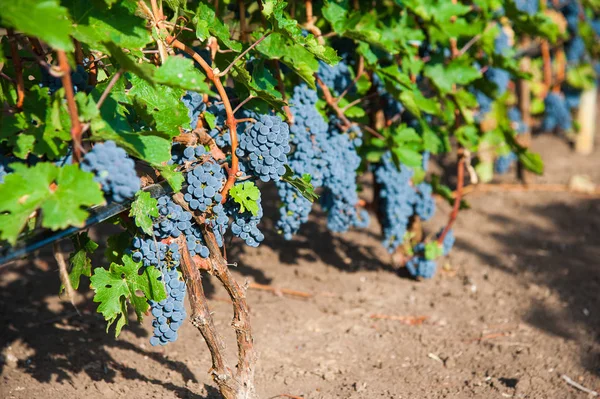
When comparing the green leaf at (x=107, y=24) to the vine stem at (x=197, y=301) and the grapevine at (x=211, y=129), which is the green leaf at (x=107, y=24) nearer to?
the grapevine at (x=211, y=129)

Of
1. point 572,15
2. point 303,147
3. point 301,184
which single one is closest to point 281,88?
point 303,147

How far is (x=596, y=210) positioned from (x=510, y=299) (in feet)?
6.02

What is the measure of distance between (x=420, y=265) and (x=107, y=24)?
223 centimetres

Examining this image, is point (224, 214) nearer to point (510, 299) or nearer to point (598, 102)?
point (510, 299)

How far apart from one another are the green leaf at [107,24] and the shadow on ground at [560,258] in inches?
87.3

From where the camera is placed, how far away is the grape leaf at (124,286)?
1.92m

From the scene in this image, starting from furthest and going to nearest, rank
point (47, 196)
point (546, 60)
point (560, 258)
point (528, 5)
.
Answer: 1. point (546, 60)
2. point (528, 5)
3. point (560, 258)
4. point (47, 196)

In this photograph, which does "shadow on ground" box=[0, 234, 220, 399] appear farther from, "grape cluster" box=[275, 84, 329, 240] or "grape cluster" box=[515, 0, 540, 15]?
"grape cluster" box=[515, 0, 540, 15]

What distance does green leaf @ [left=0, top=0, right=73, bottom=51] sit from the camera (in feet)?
4.27

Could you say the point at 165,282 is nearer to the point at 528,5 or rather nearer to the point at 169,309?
the point at 169,309

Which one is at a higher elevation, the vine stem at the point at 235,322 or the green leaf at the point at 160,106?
the green leaf at the point at 160,106

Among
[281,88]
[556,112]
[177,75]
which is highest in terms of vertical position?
[177,75]

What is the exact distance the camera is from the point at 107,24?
1.69m

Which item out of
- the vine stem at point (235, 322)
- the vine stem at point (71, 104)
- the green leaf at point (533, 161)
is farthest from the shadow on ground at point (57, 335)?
the green leaf at point (533, 161)
